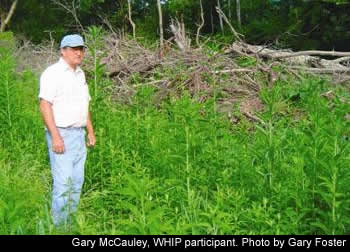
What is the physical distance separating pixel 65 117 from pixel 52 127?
216 mm

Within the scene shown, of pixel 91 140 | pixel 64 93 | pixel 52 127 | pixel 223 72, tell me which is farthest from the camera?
pixel 223 72

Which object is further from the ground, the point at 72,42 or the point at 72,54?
the point at 72,42

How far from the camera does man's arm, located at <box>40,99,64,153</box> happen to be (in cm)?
579

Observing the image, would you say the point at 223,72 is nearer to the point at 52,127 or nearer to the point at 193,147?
the point at 193,147

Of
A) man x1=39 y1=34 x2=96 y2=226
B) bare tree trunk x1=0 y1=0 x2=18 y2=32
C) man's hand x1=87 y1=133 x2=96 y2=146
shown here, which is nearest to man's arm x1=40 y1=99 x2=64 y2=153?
man x1=39 y1=34 x2=96 y2=226

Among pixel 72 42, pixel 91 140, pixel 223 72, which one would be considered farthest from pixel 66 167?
pixel 223 72

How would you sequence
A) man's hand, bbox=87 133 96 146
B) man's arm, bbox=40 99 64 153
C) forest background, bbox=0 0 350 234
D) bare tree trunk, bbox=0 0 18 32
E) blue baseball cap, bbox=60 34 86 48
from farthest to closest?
bare tree trunk, bbox=0 0 18 32 → man's hand, bbox=87 133 96 146 → blue baseball cap, bbox=60 34 86 48 → man's arm, bbox=40 99 64 153 → forest background, bbox=0 0 350 234

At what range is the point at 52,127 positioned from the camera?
579 centimetres

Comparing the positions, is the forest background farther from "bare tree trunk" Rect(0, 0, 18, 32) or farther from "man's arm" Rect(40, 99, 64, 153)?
"bare tree trunk" Rect(0, 0, 18, 32)

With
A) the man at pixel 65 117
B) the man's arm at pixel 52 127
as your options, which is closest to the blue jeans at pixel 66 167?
the man at pixel 65 117

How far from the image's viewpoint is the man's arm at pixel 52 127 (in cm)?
579
